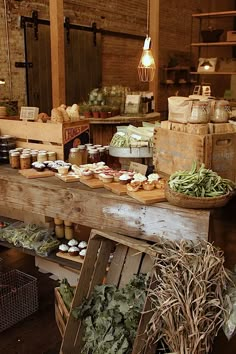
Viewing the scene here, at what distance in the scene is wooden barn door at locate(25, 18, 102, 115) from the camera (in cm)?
759

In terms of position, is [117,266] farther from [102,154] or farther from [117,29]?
[117,29]

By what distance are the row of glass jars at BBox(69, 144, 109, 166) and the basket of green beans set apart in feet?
3.55

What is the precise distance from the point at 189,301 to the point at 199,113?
107 centimetres

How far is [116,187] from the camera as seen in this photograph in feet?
8.38

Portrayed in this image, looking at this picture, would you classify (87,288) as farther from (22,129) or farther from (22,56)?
(22,56)

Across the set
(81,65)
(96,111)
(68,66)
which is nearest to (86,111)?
(96,111)

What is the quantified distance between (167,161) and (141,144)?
356 millimetres

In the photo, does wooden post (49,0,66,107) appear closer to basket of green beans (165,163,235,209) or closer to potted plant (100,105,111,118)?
potted plant (100,105,111,118)

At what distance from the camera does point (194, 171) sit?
226 centimetres

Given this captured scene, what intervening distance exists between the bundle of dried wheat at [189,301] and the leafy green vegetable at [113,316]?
16cm

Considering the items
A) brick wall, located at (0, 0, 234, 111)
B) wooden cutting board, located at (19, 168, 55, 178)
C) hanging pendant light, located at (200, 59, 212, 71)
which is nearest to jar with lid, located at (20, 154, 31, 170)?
wooden cutting board, located at (19, 168, 55, 178)

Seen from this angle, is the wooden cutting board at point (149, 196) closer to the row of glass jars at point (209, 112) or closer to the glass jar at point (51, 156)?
the row of glass jars at point (209, 112)

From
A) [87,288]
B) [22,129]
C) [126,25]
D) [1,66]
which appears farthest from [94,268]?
[126,25]

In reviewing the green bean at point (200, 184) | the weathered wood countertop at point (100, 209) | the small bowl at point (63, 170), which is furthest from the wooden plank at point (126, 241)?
the small bowl at point (63, 170)
